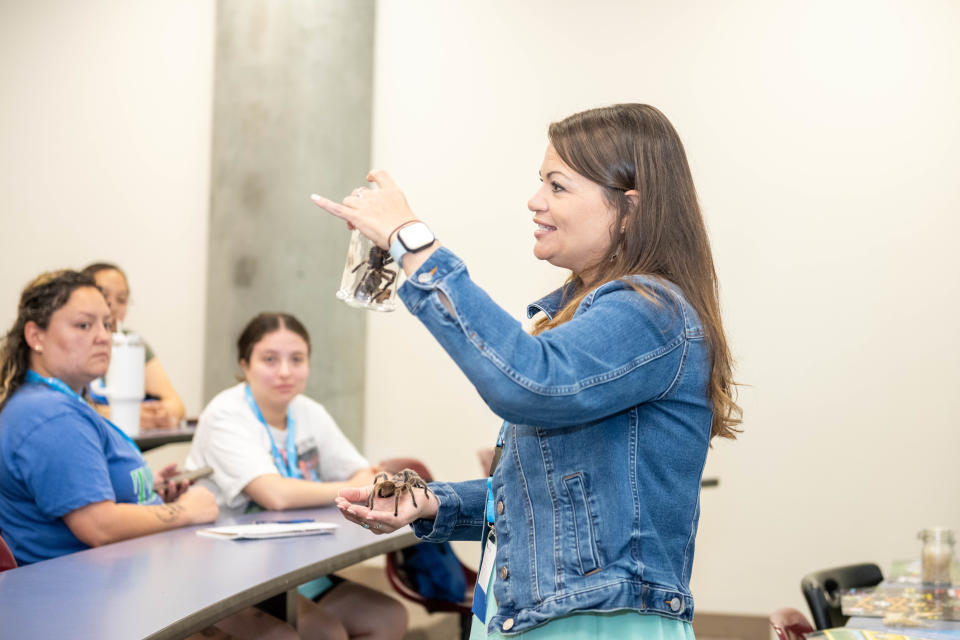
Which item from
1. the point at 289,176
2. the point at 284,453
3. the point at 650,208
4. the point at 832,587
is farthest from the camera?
the point at 289,176

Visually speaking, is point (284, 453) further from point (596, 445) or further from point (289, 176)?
point (596, 445)

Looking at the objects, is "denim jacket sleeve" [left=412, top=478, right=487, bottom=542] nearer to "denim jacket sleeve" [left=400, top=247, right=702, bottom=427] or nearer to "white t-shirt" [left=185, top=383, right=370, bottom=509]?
"denim jacket sleeve" [left=400, top=247, right=702, bottom=427]

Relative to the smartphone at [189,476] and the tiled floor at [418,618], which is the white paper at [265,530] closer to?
the smartphone at [189,476]

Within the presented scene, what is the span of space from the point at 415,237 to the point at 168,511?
5.86ft

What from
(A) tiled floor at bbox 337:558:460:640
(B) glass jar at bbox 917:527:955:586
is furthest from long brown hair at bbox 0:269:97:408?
(B) glass jar at bbox 917:527:955:586

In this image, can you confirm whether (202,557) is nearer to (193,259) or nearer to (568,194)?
(568,194)

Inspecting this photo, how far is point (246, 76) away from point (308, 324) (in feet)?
4.31

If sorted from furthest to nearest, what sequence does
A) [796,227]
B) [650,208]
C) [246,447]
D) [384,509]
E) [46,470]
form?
[796,227] < [246,447] < [46,470] < [384,509] < [650,208]

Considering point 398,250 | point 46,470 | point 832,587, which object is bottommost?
point 832,587

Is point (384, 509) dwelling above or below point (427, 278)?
below

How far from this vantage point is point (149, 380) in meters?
4.63

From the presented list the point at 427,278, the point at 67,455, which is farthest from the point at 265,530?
the point at 427,278

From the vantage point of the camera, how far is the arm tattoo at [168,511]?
8.78 ft

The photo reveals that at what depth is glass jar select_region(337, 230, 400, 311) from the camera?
1.48m
